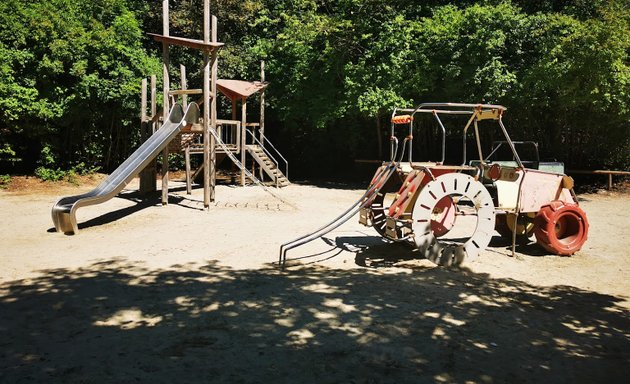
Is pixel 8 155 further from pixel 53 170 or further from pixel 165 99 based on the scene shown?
pixel 165 99

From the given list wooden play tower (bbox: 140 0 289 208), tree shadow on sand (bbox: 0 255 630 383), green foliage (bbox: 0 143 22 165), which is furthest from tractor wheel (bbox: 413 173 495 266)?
green foliage (bbox: 0 143 22 165)

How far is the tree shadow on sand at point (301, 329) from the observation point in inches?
150

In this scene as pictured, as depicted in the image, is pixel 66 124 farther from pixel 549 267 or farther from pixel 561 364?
pixel 561 364

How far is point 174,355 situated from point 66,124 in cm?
1549

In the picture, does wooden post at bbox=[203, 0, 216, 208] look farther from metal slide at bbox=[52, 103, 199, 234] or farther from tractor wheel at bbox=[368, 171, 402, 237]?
tractor wheel at bbox=[368, 171, 402, 237]

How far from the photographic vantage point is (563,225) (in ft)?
27.6

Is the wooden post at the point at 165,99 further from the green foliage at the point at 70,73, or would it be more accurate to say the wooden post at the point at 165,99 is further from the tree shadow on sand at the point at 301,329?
the tree shadow on sand at the point at 301,329

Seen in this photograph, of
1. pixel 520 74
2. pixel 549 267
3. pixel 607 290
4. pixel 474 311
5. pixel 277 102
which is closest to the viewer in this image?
pixel 474 311

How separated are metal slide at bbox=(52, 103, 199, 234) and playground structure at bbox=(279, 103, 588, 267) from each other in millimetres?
4202

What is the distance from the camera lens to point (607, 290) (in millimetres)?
6352

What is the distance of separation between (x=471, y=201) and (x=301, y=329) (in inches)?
179

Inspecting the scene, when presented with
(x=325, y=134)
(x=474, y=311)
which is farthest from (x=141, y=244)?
(x=325, y=134)

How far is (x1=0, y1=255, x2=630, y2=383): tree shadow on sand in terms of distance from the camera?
382cm

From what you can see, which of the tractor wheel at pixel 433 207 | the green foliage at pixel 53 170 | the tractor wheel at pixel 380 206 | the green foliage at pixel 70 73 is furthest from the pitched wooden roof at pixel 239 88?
the tractor wheel at pixel 433 207
